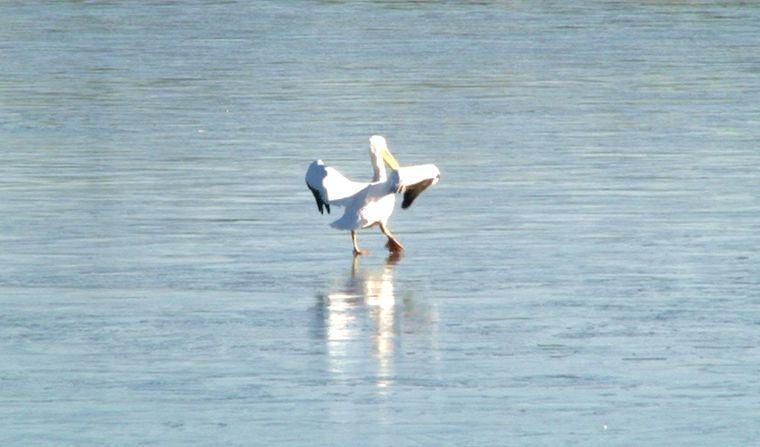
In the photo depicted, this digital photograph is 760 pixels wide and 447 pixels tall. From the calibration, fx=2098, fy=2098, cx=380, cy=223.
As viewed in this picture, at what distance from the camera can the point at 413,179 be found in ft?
45.2

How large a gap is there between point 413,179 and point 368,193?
0.32 meters

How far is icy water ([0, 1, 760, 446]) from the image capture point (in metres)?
8.77

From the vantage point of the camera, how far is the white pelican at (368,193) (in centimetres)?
1363

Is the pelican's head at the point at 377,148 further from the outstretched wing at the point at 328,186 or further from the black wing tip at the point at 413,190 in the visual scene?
the outstretched wing at the point at 328,186

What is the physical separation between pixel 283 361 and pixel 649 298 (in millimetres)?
2541

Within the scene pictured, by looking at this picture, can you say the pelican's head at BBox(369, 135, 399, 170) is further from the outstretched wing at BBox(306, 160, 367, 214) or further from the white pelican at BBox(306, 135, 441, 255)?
the outstretched wing at BBox(306, 160, 367, 214)

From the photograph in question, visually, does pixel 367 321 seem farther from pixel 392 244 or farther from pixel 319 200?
pixel 319 200

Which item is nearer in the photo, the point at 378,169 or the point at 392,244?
the point at 392,244

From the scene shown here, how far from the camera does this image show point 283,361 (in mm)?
9789

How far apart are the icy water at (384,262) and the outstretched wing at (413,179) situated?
314 millimetres

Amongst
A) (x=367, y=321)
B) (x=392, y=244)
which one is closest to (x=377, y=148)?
(x=392, y=244)

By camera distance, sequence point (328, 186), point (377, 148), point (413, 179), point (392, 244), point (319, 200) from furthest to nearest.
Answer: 1. point (377, 148)
2. point (319, 200)
3. point (328, 186)
4. point (413, 179)
5. point (392, 244)

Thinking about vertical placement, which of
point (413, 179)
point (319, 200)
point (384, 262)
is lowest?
point (384, 262)

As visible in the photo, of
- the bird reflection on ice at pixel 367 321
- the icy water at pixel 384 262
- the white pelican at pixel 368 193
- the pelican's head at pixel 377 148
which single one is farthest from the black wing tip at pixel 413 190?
the bird reflection on ice at pixel 367 321
